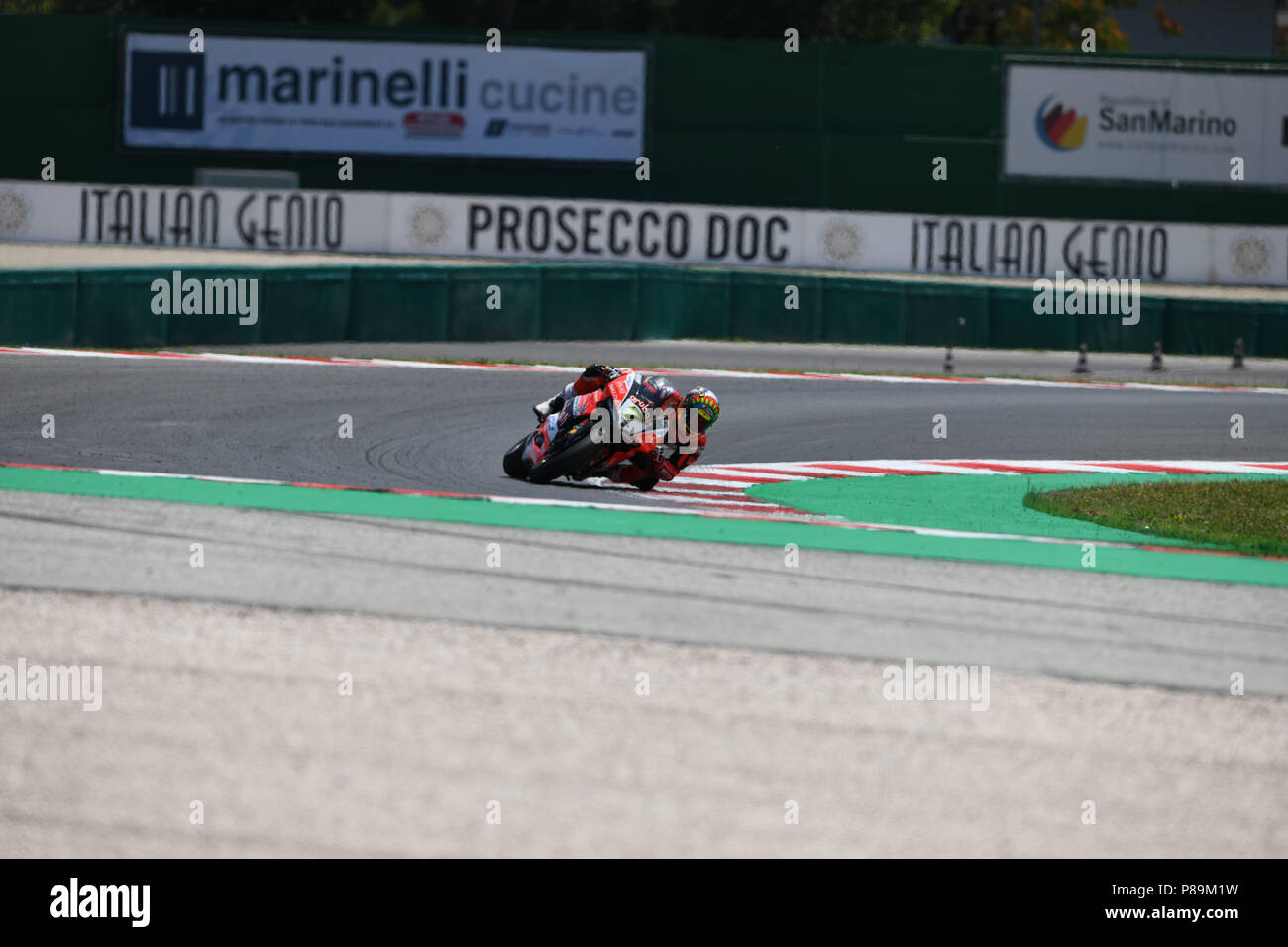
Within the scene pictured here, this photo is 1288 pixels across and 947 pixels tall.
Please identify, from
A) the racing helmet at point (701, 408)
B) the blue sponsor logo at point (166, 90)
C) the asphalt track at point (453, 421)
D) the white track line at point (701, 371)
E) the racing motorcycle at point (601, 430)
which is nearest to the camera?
the racing motorcycle at point (601, 430)

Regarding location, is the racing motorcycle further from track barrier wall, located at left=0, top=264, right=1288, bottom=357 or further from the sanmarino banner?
the sanmarino banner

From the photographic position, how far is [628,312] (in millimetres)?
26375

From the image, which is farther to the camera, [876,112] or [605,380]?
[876,112]

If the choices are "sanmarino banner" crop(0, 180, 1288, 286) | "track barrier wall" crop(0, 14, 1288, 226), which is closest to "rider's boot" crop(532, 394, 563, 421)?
"sanmarino banner" crop(0, 180, 1288, 286)

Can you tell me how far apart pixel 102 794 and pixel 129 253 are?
85.6 ft

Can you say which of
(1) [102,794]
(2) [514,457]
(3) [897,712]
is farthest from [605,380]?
(1) [102,794]

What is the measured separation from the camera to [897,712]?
25.2 ft

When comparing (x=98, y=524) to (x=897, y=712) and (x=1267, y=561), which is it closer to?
(x=897, y=712)

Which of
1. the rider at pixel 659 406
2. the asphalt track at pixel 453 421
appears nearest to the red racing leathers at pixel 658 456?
the rider at pixel 659 406
